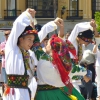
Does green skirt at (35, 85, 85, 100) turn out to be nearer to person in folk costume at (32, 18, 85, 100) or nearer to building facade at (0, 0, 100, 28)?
person in folk costume at (32, 18, 85, 100)

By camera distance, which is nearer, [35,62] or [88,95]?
[35,62]

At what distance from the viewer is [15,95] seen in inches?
168

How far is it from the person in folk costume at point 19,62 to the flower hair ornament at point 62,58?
37cm

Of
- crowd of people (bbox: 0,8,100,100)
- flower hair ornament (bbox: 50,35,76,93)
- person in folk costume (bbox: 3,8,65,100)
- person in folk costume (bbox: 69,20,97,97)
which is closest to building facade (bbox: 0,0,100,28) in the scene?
person in folk costume (bbox: 69,20,97,97)

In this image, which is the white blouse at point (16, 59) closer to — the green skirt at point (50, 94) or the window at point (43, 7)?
the green skirt at point (50, 94)

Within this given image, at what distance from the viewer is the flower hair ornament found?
4727 millimetres

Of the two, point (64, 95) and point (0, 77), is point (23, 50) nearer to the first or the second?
point (64, 95)

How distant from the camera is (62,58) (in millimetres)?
4781

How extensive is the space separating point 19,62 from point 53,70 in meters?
0.58

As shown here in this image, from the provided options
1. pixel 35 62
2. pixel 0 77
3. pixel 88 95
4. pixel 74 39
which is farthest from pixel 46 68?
pixel 0 77

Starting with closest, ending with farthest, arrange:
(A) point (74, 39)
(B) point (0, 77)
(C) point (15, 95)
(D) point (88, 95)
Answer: (C) point (15, 95)
(A) point (74, 39)
(D) point (88, 95)
(B) point (0, 77)

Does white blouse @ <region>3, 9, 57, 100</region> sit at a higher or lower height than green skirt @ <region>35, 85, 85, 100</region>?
higher

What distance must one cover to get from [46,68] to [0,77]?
432 cm

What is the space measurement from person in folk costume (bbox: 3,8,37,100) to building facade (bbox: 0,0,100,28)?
25.5 meters
